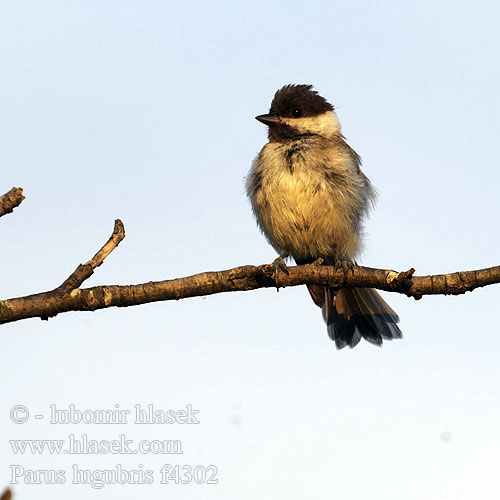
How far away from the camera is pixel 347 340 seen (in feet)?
24.5

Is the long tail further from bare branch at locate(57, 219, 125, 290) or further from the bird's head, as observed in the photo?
bare branch at locate(57, 219, 125, 290)

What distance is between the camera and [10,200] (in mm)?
3861

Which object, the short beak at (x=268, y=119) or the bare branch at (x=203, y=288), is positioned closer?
the bare branch at (x=203, y=288)

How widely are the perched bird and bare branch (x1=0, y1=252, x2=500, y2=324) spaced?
171 cm

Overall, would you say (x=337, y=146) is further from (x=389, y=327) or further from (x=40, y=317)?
(x=40, y=317)

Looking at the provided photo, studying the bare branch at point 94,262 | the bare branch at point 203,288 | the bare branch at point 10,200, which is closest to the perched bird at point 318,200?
the bare branch at point 203,288

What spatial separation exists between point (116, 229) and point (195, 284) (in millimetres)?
612

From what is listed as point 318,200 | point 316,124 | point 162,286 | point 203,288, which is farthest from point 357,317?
point 162,286

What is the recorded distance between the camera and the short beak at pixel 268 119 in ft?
25.0

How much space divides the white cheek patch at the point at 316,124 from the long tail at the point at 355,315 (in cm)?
163

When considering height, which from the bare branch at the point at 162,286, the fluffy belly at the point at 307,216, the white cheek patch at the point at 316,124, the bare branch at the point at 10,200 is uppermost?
the white cheek patch at the point at 316,124

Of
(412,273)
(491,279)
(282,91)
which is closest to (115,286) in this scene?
(412,273)

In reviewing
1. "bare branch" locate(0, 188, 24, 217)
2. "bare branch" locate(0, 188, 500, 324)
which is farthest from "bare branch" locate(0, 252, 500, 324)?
"bare branch" locate(0, 188, 24, 217)

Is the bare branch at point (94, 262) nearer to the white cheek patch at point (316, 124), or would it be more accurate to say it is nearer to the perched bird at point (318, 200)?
the perched bird at point (318, 200)
